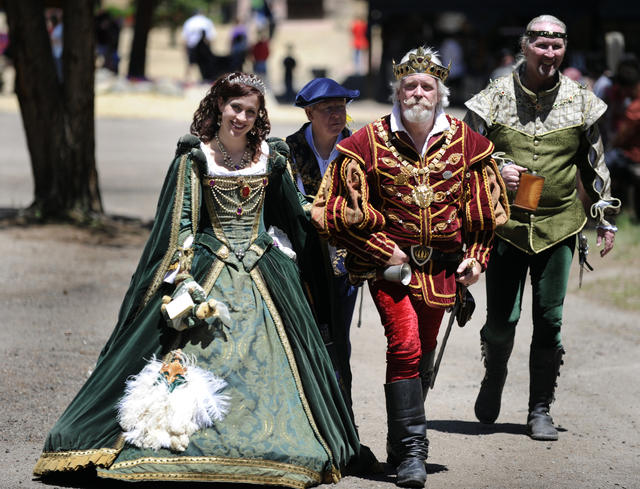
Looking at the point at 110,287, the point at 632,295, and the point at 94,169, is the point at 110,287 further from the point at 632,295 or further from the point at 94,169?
the point at 632,295

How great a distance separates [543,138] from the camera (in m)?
5.74

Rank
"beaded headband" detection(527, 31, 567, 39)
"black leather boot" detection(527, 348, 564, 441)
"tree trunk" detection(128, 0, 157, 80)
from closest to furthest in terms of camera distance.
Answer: "beaded headband" detection(527, 31, 567, 39) < "black leather boot" detection(527, 348, 564, 441) < "tree trunk" detection(128, 0, 157, 80)

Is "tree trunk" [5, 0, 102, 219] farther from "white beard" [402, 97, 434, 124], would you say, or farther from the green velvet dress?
"white beard" [402, 97, 434, 124]

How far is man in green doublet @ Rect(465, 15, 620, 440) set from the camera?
574cm

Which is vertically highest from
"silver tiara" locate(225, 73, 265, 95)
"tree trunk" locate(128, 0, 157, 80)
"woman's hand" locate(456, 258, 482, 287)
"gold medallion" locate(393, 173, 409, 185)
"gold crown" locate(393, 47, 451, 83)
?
"gold crown" locate(393, 47, 451, 83)

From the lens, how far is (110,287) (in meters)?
9.42

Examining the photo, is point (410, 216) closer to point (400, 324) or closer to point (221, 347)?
point (400, 324)

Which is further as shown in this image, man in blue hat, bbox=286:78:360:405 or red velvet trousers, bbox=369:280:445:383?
man in blue hat, bbox=286:78:360:405

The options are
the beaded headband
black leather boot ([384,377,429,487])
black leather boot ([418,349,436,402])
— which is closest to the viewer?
black leather boot ([384,377,429,487])

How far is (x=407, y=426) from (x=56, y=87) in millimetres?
7588

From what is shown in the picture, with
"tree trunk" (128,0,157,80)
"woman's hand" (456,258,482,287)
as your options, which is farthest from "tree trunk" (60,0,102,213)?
"tree trunk" (128,0,157,80)

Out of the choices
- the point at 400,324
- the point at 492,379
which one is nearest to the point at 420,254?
the point at 400,324

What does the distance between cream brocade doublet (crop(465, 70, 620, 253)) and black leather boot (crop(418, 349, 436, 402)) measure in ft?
2.69

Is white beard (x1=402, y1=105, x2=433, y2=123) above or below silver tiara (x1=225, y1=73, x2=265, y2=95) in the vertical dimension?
below
